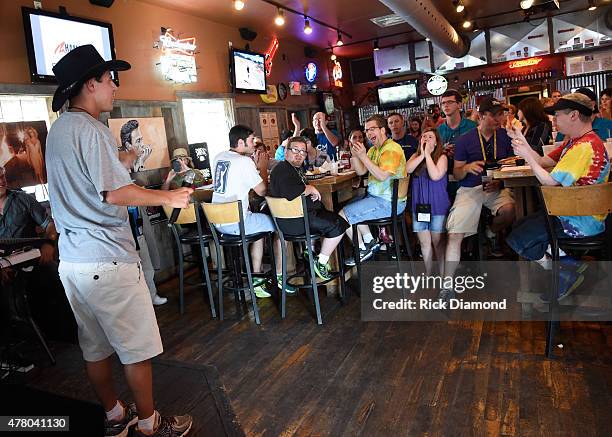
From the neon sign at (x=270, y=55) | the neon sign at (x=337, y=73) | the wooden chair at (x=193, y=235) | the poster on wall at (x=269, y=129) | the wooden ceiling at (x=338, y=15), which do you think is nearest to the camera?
the wooden chair at (x=193, y=235)

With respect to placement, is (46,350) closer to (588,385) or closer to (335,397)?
(335,397)

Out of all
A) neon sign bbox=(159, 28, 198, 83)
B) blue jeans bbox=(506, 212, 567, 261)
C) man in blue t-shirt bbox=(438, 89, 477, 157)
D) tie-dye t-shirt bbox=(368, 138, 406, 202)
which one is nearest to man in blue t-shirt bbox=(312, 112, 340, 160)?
neon sign bbox=(159, 28, 198, 83)

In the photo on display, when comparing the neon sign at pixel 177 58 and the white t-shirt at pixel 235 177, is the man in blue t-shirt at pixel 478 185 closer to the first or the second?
the white t-shirt at pixel 235 177

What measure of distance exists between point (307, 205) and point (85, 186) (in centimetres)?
189

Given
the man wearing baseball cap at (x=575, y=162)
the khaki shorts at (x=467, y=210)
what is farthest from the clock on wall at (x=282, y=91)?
the man wearing baseball cap at (x=575, y=162)

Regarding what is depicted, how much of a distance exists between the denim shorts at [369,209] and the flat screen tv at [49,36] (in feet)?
9.45

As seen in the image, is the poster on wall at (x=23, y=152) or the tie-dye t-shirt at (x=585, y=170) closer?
the tie-dye t-shirt at (x=585, y=170)

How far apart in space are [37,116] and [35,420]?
3577 millimetres

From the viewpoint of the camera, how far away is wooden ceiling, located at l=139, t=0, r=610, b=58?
6.32 metres

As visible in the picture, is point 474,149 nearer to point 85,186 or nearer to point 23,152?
point 85,186

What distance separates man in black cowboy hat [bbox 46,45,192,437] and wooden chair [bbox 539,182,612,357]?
191cm

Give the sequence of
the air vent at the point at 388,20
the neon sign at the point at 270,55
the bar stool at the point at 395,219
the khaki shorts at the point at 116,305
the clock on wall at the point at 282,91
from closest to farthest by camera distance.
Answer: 1. the khaki shorts at the point at 116,305
2. the bar stool at the point at 395,219
3. the neon sign at the point at 270,55
4. the air vent at the point at 388,20
5. the clock on wall at the point at 282,91

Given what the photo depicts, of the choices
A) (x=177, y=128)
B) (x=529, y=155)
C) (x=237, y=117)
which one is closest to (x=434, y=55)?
(x=237, y=117)

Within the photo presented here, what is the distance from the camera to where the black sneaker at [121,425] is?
2.27m
